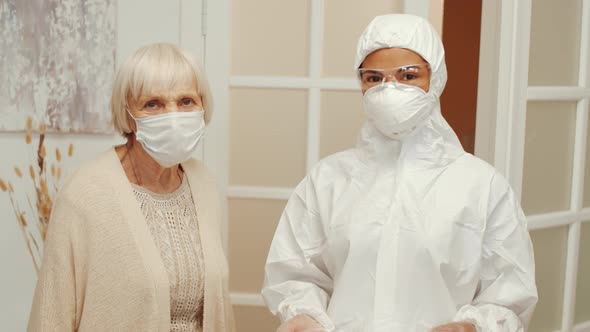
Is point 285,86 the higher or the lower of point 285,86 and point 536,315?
the higher

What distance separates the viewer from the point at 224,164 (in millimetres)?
2428

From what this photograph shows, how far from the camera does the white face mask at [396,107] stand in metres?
1.55

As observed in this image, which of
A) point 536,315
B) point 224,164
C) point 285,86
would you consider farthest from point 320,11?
point 536,315

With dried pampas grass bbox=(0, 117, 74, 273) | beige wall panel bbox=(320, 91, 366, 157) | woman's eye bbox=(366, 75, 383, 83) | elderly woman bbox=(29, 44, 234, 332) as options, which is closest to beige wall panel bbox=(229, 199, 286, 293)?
beige wall panel bbox=(320, 91, 366, 157)

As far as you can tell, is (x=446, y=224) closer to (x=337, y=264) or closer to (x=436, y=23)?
(x=337, y=264)

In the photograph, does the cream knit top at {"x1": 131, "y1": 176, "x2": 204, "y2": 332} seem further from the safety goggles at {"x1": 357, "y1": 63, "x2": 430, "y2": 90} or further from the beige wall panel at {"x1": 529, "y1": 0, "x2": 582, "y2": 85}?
the beige wall panel at {"x1": 529, "y1": 0, "x2": 582, "y2": 85}

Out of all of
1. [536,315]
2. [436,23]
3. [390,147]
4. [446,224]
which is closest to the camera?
[446,224]

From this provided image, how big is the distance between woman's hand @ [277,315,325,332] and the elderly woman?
1.00 feet

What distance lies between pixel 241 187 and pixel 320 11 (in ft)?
2.05

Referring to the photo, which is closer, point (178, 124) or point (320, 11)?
point (178, 124)

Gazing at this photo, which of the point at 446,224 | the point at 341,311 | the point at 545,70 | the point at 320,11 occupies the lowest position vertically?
the point at 341,311

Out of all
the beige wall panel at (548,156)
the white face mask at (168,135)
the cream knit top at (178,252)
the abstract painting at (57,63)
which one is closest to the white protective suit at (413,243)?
the cream knit top at (178,252)

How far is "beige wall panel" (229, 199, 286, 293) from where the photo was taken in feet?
8.09

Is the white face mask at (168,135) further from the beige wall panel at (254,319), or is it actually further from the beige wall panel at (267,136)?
the beige wall panel at (254,319)
